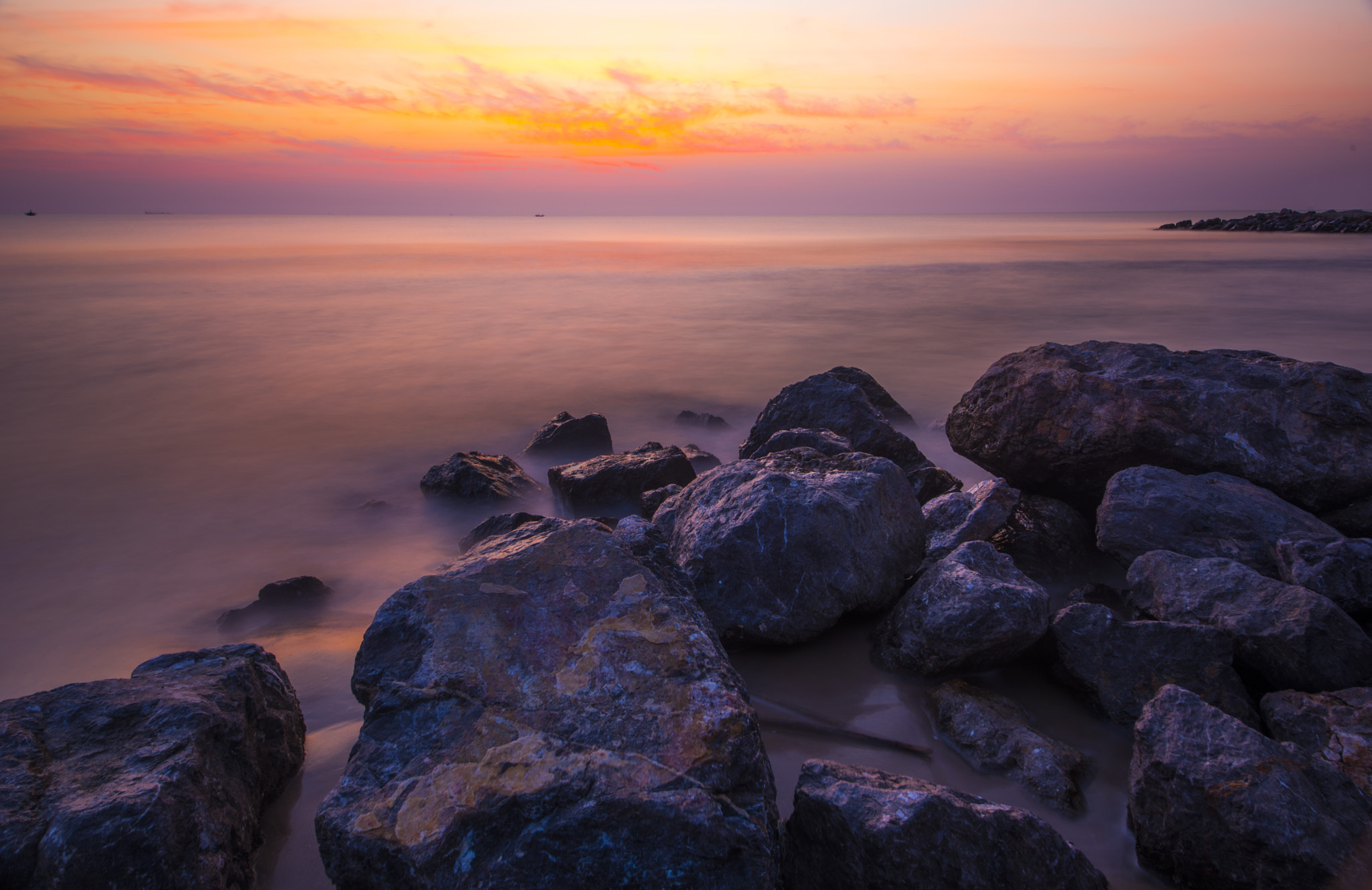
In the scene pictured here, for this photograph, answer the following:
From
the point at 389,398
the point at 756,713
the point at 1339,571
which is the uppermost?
the point at 1339,571

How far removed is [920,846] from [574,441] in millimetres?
5840

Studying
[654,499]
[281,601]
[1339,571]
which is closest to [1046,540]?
[1339,571]

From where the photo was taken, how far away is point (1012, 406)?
496 centimetres

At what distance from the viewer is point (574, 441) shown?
752cm

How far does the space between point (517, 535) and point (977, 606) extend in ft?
6.34

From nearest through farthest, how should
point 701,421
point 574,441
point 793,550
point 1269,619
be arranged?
1. point 1269,619
2. point 793,550
3. point 574,441
4. point 701,421

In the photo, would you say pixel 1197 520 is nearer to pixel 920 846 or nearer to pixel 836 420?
pixel 836 420

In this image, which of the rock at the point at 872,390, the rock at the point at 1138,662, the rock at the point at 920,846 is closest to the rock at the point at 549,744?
the rock at the point at 920,846

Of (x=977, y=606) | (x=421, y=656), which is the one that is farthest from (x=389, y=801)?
(x=977, y=606)

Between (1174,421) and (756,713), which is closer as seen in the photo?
(756,713)

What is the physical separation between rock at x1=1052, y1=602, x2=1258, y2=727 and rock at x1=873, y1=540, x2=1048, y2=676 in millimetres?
158

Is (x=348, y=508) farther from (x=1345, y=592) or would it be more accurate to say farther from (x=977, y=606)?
(x=1345, y=592)

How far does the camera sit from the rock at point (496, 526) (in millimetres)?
4562

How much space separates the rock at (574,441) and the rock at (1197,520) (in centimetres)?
462
